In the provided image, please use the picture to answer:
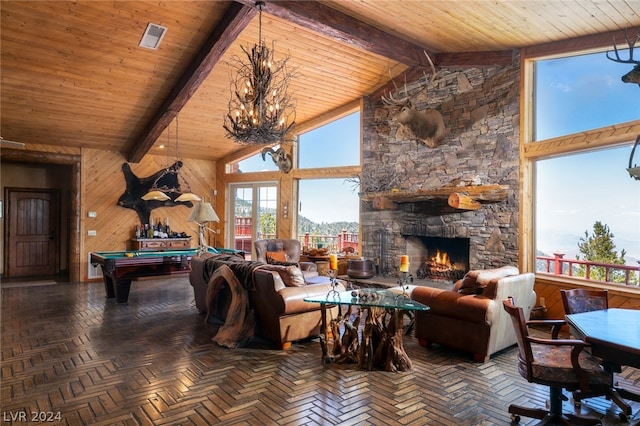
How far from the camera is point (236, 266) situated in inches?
180

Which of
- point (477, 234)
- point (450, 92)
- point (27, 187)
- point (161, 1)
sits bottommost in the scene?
point (477, 234)

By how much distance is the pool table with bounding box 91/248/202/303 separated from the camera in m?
5.81

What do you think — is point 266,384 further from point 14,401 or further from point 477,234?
point 477,234

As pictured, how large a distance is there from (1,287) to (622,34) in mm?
10296

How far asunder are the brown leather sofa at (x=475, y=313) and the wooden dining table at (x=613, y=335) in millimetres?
889

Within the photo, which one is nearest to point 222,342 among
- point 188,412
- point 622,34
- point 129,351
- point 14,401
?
point 129,351

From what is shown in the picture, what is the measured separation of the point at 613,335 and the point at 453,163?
430cm

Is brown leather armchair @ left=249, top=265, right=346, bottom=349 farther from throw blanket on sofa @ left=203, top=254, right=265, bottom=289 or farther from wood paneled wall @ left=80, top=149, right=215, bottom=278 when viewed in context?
wood paneled wall @ left=80, top=149, right=215, bottom=278

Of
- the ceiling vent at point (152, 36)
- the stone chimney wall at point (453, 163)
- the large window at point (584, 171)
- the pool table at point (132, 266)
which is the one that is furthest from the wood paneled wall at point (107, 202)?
the large window at point (584, 171)

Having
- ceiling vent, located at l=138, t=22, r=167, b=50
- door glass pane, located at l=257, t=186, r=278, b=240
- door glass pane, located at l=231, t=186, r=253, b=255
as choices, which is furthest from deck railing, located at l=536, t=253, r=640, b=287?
door glass pane, located at l=231, t=186, r=253, b=255

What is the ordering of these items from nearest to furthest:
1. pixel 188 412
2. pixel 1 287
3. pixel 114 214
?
pixel 188 412, pixel 1 287, pixel 114 214

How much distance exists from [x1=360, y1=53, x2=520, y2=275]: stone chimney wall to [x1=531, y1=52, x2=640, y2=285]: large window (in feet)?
1.18

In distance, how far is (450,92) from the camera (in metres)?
6.44

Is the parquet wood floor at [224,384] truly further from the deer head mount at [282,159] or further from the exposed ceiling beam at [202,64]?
the deer head mount at [282,159]
